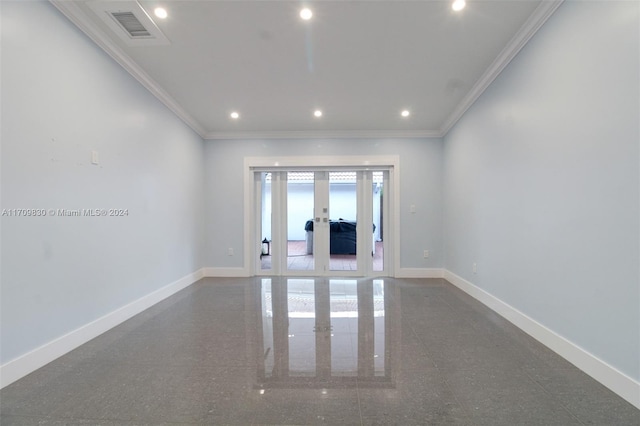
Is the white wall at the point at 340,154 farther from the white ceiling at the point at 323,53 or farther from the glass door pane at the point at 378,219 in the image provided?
the white ceiling at the point at 323,53

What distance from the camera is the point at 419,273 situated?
4.31m

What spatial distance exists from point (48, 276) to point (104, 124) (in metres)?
1.29

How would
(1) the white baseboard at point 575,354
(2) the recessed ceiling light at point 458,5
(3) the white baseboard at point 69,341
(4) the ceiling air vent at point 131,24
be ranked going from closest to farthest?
(1) the white baseboard at point 575,354 → (3) the white baseboard at point 69,341 → (2) the recessed ceiling light at point 458,5 → (4) the ceiling air vent at point 131,24

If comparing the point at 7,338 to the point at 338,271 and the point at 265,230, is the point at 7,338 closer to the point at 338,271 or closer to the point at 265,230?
the point at 265,230

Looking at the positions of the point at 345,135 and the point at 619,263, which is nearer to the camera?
the point at 619,263

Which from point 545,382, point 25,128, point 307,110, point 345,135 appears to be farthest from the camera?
point 345,135

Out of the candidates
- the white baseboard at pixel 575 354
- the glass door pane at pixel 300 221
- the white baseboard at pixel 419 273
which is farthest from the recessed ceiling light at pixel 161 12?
the white baseboard at pixel 419 273

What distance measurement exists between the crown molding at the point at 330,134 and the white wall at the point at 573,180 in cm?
153

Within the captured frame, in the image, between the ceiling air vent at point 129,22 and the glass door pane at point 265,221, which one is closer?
the ceiling air vent at point 129,22

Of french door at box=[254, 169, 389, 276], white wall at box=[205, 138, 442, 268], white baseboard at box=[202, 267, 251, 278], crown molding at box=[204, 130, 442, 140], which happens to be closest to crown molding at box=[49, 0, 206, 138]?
crown molding at box=[204, 130, 442, 140]

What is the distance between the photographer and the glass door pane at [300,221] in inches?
178

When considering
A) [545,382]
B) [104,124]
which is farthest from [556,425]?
[104,124]

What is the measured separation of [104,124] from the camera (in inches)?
91.4

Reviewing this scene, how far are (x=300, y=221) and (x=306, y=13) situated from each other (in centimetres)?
307
